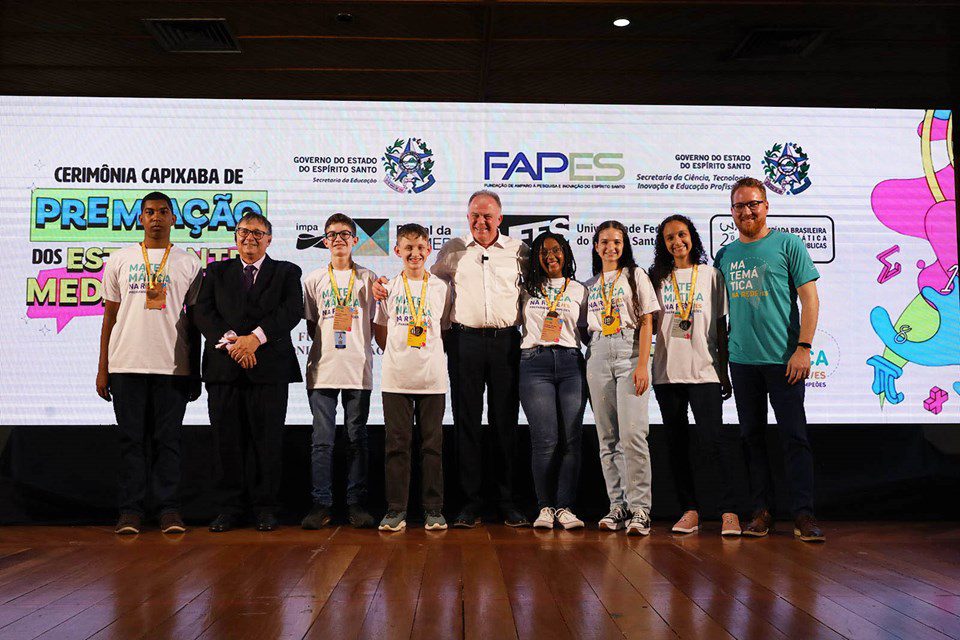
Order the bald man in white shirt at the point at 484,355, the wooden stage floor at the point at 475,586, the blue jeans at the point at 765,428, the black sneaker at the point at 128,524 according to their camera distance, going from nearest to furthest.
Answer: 1. the wooden stage floor at the point at 475,586
2. the blue jeans at the point at 765,428
3. the black sneaker at the point at 128,524
4. the bald man in white shirt at the point at 484,355

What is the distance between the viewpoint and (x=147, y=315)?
3.47 m

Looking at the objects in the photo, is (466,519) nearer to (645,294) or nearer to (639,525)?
(639,525)

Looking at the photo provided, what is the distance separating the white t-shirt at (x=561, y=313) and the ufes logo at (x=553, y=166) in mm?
808

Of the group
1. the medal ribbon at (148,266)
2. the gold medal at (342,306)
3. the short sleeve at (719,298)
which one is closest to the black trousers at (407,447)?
the gold medal at (342,306)

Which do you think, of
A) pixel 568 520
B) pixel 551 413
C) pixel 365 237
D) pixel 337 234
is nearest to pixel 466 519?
pixel 568 520

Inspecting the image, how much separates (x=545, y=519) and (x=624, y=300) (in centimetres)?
99

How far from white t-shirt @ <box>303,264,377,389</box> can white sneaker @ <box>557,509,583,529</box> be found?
1.01m

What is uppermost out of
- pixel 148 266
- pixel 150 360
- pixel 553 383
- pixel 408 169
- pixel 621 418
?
pixel 408 169

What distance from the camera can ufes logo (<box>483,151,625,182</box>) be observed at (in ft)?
13.4

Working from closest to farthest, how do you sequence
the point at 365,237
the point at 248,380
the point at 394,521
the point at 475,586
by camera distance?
the point at 475,586, the point at 394,521, the point at 248,380, the point at 365,237

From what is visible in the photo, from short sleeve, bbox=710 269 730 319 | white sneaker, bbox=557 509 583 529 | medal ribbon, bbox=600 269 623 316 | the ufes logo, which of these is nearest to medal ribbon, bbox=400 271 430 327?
medal ribbon, bbox=600 269 623 316

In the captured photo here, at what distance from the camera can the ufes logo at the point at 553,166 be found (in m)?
4.07

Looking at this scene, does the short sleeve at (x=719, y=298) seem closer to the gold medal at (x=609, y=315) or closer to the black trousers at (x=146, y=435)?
the gold medal at (x=609, y=315)

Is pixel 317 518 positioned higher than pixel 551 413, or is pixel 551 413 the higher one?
pixel 551 413
